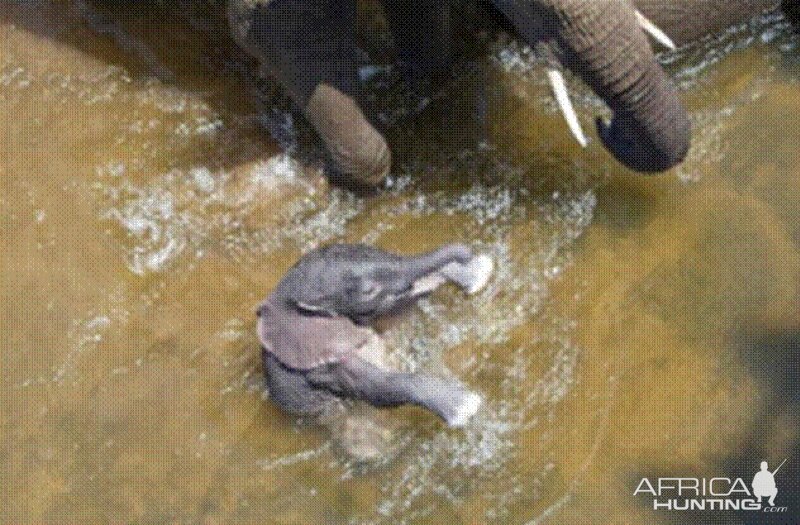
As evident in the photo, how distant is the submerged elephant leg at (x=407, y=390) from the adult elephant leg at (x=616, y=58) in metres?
0.96

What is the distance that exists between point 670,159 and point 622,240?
20.3 inches

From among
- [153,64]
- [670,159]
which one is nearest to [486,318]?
[670,159]

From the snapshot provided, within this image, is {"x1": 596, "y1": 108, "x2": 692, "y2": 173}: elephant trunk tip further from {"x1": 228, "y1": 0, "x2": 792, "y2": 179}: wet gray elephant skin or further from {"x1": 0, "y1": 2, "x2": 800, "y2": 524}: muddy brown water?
{"x1": 0, "y1": 2, "x2": 800, "y2": 524}: muddy brown water

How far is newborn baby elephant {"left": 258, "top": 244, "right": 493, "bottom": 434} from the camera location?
4008 mm

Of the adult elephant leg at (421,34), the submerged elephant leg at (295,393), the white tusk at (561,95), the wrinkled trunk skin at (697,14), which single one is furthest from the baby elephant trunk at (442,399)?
the wrinkled trunk skin at (697,14)

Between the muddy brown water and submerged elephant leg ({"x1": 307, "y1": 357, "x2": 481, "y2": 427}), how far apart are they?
243 millimetres

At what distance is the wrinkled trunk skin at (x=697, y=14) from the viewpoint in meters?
4.73

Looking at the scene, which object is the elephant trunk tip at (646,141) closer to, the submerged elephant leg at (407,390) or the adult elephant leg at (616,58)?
the adult elephant leg at (616,58)

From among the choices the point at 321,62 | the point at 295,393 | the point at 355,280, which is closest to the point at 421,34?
the point at 321,62

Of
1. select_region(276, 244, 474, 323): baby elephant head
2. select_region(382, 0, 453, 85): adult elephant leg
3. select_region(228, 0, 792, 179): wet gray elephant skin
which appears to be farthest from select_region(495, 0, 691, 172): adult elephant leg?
select_region(382, 0, 453, 85): adult elephant leg

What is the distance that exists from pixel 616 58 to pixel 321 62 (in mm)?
1233

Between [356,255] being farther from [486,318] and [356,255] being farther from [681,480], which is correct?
[681,480]

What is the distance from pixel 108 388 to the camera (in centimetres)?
457

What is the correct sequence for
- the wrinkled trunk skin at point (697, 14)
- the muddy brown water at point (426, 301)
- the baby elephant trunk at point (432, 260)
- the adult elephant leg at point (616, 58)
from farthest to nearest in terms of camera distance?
the wrinkled trunk skin at point (697, 14) → the muddy brown water at point (426, 301) → the baby elephant trunk at point (432, 260) → the adult elephant leg at point (616, 58)
